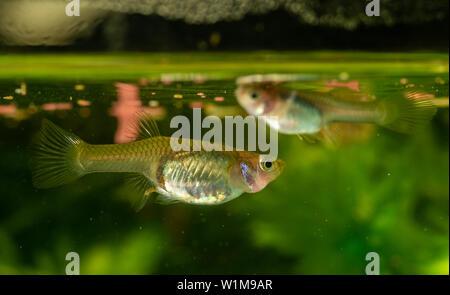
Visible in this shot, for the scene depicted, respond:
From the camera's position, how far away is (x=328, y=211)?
297 centimetres

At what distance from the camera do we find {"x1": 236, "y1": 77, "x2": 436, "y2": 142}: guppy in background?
1.95 m

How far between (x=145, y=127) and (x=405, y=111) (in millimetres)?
1195

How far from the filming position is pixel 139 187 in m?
2.01

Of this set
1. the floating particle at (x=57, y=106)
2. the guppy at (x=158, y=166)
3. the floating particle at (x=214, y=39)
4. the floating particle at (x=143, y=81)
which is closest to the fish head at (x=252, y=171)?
the guppy at (x=158, y=166)

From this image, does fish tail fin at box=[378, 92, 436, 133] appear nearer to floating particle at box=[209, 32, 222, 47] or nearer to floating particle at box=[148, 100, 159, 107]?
floating particle at box=[209, 32, 222, 47]

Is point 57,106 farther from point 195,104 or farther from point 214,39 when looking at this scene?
point 214,39

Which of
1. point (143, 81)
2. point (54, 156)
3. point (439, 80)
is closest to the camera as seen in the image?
point (54, 156)

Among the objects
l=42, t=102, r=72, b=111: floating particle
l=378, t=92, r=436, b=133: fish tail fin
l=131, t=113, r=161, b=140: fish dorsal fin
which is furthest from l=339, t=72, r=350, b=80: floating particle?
l=42, t=102, r=72, b=111: floating particle

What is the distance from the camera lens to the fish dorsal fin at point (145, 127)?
2037 mm

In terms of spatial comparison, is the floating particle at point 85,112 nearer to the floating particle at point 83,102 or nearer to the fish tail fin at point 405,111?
the floating particle at point 83,102

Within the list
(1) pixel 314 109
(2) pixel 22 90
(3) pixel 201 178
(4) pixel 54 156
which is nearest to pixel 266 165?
(3) pixel 201 178

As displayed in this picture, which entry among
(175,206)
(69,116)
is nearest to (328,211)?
(175,206)

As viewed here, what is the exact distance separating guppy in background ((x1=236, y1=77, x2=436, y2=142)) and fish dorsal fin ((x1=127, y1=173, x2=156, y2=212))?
0.54m

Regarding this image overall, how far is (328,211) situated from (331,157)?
1.25 feet
